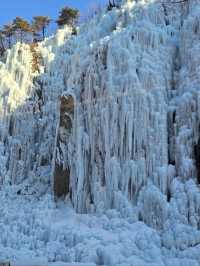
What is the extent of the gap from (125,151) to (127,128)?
0.77 meters

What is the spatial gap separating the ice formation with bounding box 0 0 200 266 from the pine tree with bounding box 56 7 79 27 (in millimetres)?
6805

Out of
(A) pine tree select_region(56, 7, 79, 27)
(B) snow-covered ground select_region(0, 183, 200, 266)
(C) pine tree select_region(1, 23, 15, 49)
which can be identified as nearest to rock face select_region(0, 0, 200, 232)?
(B) snow-covered ground select_region(0, 183, 200, 266)

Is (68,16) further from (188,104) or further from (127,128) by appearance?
(188,104)

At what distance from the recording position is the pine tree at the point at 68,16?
98.6 feet

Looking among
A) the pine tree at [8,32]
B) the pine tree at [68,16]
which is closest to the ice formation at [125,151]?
the pine tree at [68,16]

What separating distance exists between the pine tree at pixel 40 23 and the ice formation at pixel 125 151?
998cm

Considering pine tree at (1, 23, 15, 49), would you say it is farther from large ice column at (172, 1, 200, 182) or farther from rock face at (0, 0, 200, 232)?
large ice column at (172, 1, 200, 182)

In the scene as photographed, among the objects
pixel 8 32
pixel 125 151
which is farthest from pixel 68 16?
pixel 125 151

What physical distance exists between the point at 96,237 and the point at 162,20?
8.82 meters

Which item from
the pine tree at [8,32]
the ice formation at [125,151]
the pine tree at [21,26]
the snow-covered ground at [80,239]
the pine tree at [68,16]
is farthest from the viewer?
the pine tree at [8,32]

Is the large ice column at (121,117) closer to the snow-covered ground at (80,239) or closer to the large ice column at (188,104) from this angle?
the large ice column at (188,104)

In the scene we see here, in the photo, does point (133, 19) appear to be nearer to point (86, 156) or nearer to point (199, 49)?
point (199, 49)

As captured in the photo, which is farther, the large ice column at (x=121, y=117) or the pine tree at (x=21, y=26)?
the pine tree at (x=21, y=26)

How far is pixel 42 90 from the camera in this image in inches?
985
